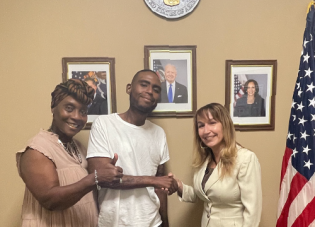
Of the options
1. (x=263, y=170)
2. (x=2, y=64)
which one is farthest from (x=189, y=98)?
(x=2, y=64)

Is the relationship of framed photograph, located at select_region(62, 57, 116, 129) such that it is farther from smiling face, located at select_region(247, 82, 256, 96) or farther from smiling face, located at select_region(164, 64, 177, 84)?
smiling face, located at select_region(247, 82, 256, 96)

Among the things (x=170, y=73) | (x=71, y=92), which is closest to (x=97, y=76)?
(x=71, y=92)

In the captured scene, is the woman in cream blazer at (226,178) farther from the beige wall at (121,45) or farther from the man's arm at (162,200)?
the beige wall at (121,45)

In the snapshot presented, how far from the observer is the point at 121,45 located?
5.55 ft

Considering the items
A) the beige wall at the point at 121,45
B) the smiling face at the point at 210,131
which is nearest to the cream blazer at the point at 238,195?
the smiling face at the point at 210,131

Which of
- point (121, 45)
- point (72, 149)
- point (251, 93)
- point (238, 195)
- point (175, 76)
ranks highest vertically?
point (121, 45)

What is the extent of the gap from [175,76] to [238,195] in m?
0.86

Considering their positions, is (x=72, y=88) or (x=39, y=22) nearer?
(x=72, y=88)

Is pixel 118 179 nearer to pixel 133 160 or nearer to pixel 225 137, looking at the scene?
pixel 133 160

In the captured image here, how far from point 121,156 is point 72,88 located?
0.46 m

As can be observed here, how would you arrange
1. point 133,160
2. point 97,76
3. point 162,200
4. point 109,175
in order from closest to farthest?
point 109,175 < point 133,160 < point 162,200 < point 97,76

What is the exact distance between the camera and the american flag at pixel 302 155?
1411mm

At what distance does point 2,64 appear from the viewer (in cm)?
169

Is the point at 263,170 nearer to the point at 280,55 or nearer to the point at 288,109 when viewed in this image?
the point at 288,109
